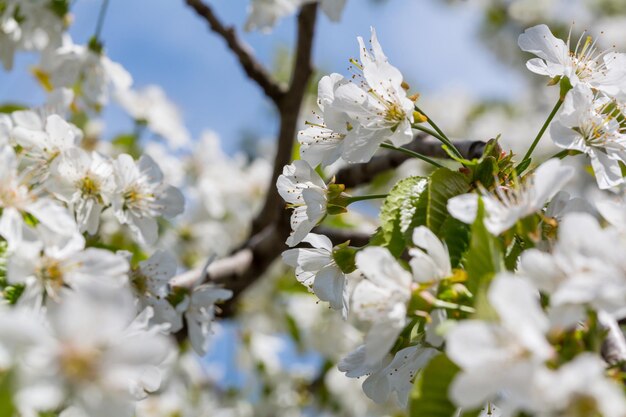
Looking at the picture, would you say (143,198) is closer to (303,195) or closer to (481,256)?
(303,195)

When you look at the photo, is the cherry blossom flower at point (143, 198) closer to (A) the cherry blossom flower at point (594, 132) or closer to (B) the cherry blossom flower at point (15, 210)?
(B) the cherry blossom flower at point (15, 210)

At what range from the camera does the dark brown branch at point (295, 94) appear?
81.4 inches

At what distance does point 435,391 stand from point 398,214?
0.28 meters

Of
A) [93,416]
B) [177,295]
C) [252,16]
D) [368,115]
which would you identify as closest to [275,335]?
[252,16]

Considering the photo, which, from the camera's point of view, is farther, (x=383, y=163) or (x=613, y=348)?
(x=383, y=163)

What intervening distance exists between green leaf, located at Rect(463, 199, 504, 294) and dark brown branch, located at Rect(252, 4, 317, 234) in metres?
1.27

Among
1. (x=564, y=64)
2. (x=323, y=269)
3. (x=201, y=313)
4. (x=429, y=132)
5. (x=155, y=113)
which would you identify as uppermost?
(x=564, y=64)

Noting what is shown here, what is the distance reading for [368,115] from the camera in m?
1.04

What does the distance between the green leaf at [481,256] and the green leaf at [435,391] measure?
10 centimetres

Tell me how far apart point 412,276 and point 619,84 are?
1.67 ft

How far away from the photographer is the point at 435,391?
0.75 metres

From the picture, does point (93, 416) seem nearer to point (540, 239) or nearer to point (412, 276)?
point (412, 276)

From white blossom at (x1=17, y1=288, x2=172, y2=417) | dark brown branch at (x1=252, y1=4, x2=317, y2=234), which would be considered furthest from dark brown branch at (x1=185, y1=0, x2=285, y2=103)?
white blossom at (x1=17, y1=288, x2=172, y2=417)

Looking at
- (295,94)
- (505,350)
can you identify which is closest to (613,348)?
(505,350)
